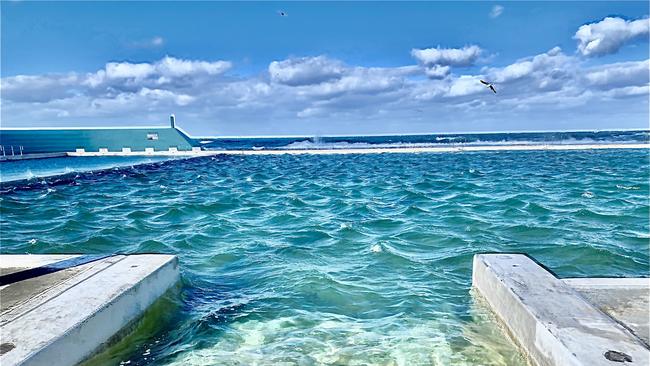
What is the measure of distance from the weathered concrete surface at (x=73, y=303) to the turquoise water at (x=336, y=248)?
314 millimetres

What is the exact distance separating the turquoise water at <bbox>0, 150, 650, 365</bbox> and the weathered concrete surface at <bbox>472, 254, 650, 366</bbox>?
9.7 inches

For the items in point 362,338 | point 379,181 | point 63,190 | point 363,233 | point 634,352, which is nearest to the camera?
point 634,352

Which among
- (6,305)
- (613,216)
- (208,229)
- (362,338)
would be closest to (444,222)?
(613,216)

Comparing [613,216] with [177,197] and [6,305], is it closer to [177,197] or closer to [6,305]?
[6,305]

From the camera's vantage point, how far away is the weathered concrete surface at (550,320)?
2637mm

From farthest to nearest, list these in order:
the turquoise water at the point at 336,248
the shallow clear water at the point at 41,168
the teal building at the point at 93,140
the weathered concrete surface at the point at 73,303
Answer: the teal building at the point at 93,140
the shallow clear water at the point at 41,168
the turquoise water at the point at 336,248
the weathered concrete surface at the point at 73,303

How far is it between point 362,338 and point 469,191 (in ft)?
34.2

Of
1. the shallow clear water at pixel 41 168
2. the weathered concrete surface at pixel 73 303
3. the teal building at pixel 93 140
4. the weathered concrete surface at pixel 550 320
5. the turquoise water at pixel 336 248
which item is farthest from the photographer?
the teal building at pixel 93 140

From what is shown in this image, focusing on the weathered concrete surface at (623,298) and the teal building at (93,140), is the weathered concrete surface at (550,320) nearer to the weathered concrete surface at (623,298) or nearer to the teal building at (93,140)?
the weathered concrete surface at (623,298)

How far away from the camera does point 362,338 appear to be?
389 cm

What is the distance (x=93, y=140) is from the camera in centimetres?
3850

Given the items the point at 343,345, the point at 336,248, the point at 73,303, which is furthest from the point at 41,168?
the point at 343,345

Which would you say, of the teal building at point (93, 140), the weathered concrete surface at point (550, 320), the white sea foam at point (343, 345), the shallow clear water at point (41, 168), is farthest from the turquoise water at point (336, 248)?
the teal building at point (93, 140)

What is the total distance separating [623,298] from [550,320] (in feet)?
4.43
